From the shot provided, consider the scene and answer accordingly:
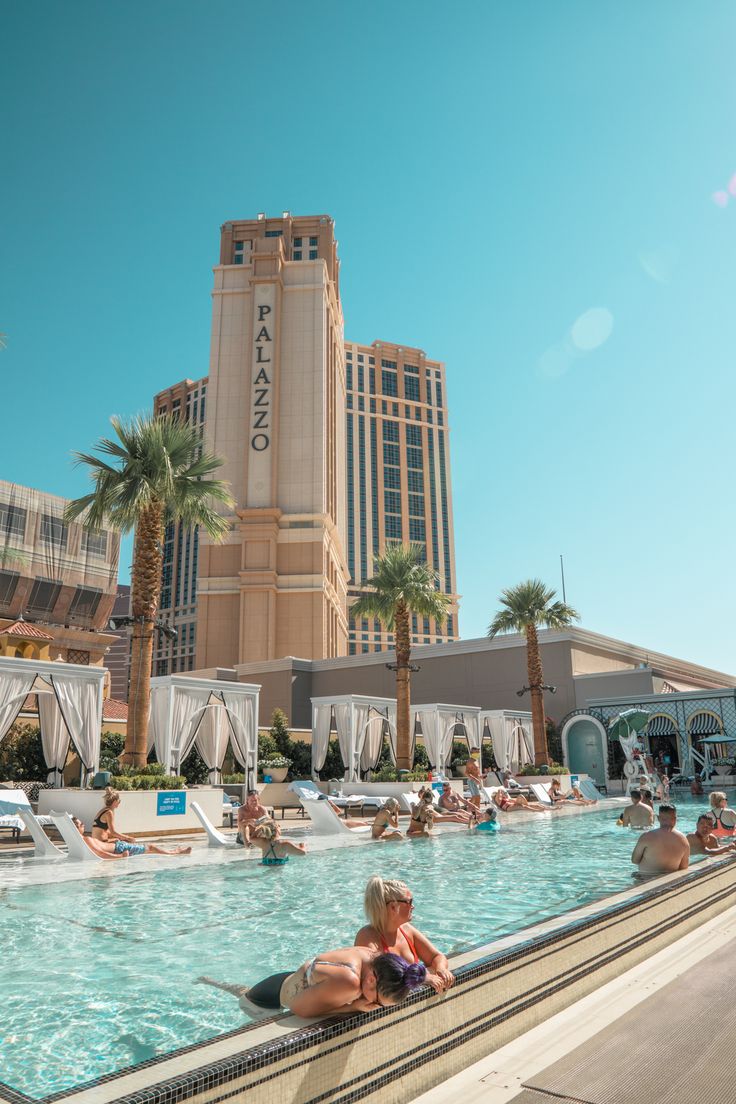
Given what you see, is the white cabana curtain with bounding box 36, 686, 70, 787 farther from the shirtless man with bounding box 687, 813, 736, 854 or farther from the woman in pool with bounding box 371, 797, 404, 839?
the shirtless man with bounding box 687, 813, 736, 854

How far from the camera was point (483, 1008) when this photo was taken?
3773 millimetres

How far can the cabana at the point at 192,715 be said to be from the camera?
59.5 ft

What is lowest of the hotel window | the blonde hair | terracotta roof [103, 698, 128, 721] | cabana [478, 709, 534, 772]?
the blonde hair

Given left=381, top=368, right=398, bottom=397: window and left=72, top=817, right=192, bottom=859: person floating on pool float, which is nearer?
left=72, top=817, right=192, bottom=859: person floating on pool float

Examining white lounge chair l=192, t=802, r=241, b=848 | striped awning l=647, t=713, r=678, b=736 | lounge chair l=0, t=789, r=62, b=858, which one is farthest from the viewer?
striped awning l=647, t=713, r=678, b=736

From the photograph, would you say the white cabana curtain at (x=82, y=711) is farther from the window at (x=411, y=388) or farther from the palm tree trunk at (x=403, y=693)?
the window at (x=411, y=388)

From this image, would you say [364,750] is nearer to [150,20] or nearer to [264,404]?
[150,20]

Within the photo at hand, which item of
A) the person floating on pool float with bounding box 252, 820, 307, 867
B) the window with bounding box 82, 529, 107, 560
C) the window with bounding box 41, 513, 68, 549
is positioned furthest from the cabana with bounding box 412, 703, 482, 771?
the window with bounding box 82, 529, 107, 560

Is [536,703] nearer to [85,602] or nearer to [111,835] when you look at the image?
[111,835]

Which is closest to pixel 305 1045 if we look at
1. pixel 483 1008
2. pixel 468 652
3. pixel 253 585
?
pixel 483 1008

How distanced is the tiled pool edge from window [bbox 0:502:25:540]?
159 ft

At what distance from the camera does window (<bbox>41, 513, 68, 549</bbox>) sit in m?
49.5

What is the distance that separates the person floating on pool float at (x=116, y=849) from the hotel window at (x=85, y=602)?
41.1m

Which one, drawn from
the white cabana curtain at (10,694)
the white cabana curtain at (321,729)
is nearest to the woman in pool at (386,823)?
the white cabana curtain at (10,694)
